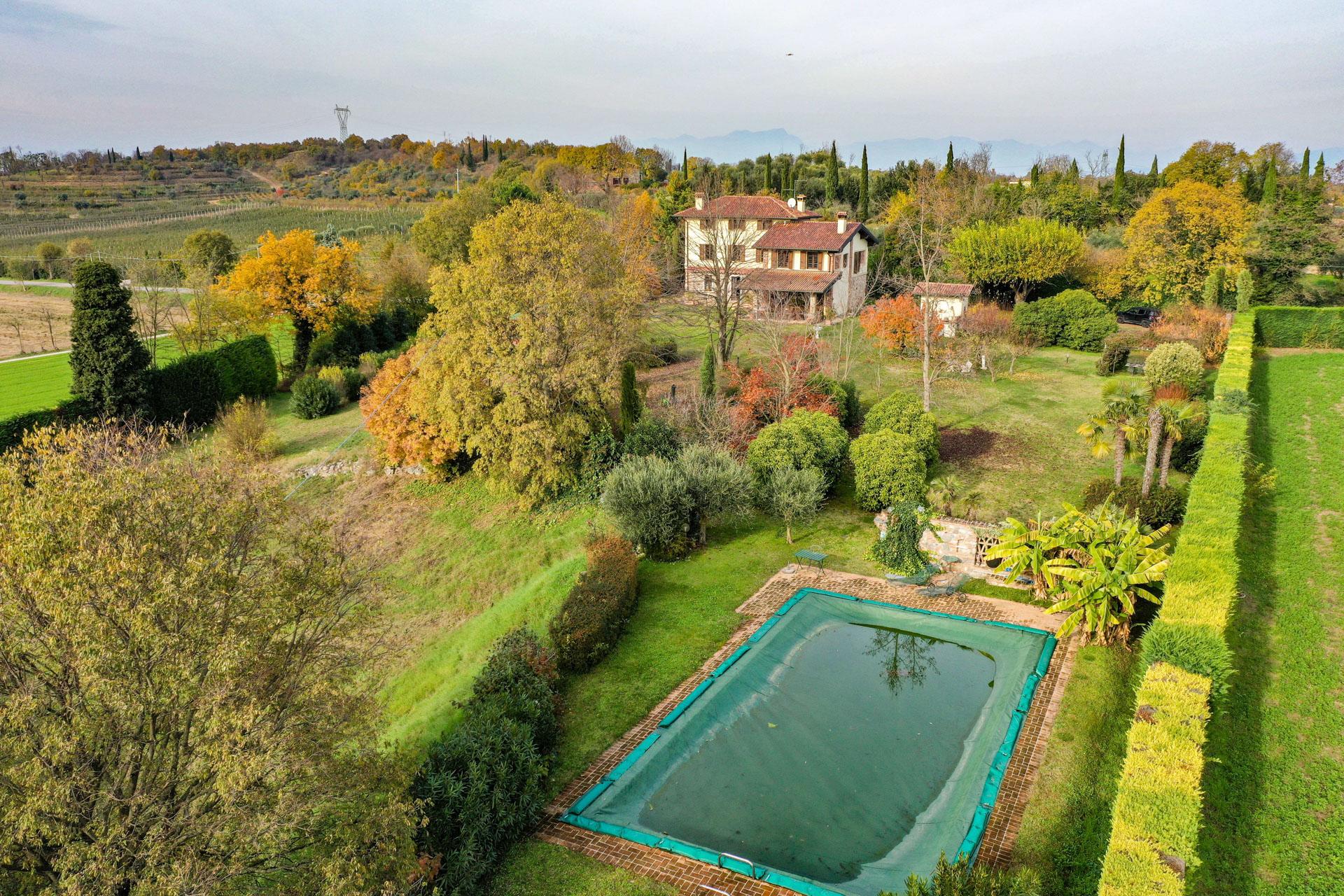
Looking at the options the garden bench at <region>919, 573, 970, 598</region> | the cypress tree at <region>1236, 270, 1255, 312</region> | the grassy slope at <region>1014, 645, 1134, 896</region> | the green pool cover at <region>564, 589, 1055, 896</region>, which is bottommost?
the green pool cover at <region>564, 589, 1055, 896</region>

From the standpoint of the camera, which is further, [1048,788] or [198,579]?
[1048,788]

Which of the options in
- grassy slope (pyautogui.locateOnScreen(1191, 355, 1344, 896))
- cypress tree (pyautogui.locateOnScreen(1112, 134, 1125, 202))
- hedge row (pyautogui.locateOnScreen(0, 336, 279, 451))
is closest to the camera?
grassy slope (pyautogui.locateOnScreen(1191, 355, 1344, 896))

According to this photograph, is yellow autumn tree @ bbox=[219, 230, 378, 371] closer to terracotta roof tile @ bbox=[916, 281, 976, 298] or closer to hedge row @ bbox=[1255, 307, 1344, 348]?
terracotta roof tile @ bbox=[916, 281, 976, 298]

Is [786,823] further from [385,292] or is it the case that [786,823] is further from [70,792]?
[385,292]

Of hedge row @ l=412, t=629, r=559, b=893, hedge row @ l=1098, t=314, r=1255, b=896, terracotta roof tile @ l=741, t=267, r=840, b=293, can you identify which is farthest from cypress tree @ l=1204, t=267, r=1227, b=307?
hedge row @ l=412, t=629, r=559, b=893

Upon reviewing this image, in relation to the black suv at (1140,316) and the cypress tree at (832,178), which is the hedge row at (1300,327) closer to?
the black suv at (1140,316)

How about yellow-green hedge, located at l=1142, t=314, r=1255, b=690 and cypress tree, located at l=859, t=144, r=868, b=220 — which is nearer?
yellow-green hedge, located at l=1142, t=314, r=1255, b=690

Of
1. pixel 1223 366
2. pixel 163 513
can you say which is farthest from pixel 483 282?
pixel 1223 366
